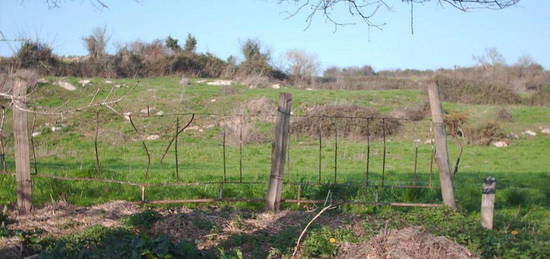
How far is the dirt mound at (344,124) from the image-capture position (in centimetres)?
2409

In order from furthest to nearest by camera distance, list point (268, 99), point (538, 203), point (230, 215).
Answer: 1. point (268, 99)
2. point (538, 203)
3. point (230, 215)

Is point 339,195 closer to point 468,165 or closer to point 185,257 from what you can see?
point 185,257

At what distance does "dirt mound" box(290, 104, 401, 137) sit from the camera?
2409 cm

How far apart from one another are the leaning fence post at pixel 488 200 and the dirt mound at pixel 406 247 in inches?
42.1

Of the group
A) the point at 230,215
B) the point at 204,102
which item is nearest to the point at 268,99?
the point at 204,102

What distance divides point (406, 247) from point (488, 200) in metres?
1.44

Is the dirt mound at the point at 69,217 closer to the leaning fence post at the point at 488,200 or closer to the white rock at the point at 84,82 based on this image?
the leaning fence post at the point at 488,200

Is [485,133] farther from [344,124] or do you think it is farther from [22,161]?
[22,161]

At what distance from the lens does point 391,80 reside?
49.3 metres

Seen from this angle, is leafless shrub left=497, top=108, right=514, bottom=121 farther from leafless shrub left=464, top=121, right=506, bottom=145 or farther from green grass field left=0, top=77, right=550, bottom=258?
leafless shrub left=464, top=121, right=506, bottom=145

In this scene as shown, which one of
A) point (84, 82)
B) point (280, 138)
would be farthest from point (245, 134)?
point (280, 138)

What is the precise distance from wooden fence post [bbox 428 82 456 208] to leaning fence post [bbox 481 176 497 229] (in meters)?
0.66

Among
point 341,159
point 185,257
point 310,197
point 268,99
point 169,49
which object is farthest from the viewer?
point 169,49

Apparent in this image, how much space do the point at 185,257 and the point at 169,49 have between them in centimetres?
4368
